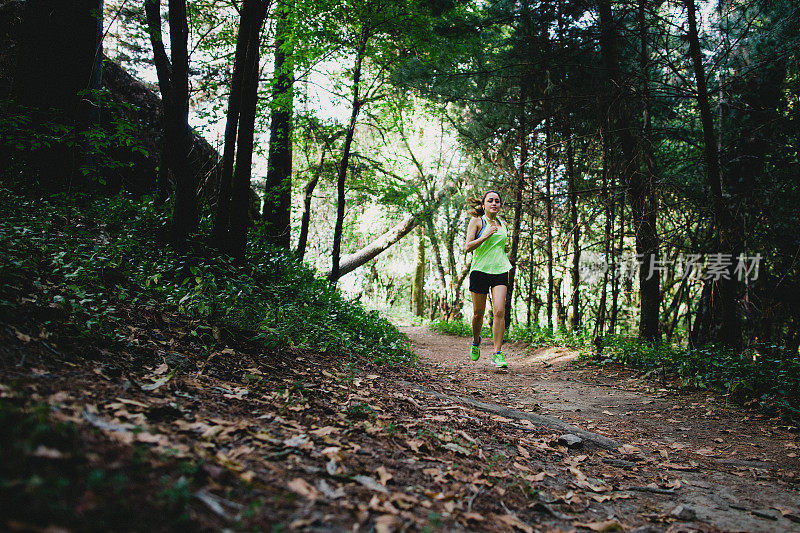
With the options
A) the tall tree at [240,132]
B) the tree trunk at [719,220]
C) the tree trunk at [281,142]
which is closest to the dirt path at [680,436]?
the tree trunk at [719,220]

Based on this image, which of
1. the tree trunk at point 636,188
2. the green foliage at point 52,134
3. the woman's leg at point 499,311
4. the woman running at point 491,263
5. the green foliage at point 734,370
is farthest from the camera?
the tree trunk at point 636,188

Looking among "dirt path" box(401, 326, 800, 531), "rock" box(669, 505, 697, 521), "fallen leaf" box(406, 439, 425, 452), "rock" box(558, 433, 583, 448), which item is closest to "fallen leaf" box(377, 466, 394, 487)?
"fallen leaf" box(406, 439, 425, 452)

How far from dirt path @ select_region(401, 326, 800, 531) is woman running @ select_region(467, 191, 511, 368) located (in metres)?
0.95

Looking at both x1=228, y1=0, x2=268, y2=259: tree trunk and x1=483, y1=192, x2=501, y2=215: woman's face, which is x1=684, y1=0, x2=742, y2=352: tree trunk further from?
x1=228, y1=0, x2=268, y2=259: tree trunk

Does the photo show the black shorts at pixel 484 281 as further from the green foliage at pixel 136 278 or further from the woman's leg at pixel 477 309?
the green foliage at pixel 136 278

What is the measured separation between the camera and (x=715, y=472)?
3.02 metres

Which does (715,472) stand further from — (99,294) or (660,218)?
(660,218)

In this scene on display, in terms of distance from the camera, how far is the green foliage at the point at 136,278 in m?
3.18

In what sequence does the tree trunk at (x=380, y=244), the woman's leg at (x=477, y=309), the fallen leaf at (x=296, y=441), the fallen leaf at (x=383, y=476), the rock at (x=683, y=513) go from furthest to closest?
the tree trunk at (x=380, y=244) → the woman's leg at (x=477, y=309) → the rock at (x=683, y=513) → the fallen leaf at (x=296, y=441) → the fallen leaf at (x=383, y=476)

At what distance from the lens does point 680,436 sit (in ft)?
12.6

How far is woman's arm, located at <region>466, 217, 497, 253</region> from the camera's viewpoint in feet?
20.7

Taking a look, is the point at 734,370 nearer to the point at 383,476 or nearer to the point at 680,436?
the point at 680,436

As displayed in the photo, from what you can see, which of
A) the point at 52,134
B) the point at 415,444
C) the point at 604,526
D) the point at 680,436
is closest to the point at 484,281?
the point at 680,436

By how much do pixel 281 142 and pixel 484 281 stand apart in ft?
Answer: 20.7
